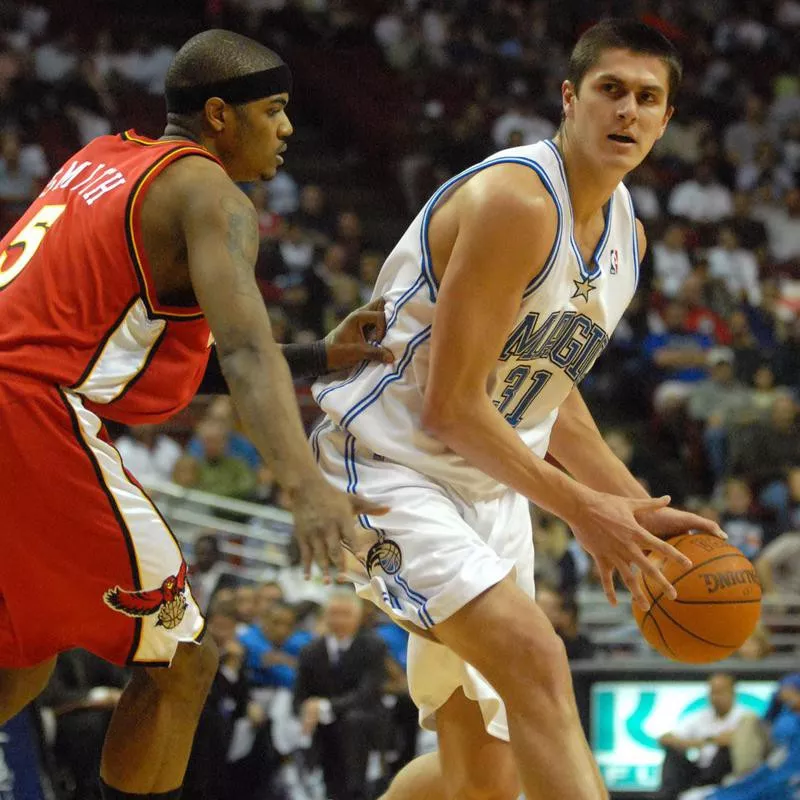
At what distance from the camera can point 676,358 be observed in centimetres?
1349

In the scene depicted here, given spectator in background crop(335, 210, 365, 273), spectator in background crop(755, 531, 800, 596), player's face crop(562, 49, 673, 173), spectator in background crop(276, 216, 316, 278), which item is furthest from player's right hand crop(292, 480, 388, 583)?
spectator in background crop(335, 210, 365, 273)

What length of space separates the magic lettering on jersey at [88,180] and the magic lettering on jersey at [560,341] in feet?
3.72

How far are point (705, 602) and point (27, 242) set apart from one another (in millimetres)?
2041

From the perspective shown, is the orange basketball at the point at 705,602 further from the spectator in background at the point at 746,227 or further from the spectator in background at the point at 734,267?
the spectator in background at the point at 746,227

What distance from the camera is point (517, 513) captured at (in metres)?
4.23

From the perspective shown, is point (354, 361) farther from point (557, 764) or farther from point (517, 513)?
point (557, 764)

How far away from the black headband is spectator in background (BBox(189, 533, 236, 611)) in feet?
18.4

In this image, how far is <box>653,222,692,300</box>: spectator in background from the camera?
47.9ft

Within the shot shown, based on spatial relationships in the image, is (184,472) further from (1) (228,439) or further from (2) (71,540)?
(2) (71,540)

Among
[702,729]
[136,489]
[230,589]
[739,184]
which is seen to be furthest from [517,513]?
[739,184]

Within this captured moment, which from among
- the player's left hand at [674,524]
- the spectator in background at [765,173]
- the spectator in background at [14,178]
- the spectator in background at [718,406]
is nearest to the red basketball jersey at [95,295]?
the player's left hand at [674,524]

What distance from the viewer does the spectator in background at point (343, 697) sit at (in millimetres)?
7809

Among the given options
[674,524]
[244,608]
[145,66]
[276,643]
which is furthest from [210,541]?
[145,66]

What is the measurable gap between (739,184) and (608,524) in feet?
44.8
